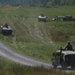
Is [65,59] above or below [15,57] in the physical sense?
above

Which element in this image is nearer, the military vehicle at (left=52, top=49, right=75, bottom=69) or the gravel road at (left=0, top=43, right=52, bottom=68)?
the military vehicle at (left=52, top=49, right=75, bottom=69)

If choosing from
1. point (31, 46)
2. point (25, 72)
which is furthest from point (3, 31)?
point (25, 72)

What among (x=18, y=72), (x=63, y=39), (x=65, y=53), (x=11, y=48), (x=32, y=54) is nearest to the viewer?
(x=18, y=72)

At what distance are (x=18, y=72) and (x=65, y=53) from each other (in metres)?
8.31

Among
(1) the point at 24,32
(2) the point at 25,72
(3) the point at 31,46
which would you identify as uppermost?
(2) the point at 25,72

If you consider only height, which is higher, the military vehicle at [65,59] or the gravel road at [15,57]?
the military vehicle at [65,59]

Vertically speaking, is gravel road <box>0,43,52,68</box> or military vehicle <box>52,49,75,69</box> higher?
military vehicle <box>52,49,75,69</box>

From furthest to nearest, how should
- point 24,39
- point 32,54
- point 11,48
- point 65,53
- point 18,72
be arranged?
point 24,39
point 11,48
point 32,54
point 65,53
point 18,72

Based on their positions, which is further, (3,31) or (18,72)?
(3,31)

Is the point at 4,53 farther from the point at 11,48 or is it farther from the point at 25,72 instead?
the point at 25,72

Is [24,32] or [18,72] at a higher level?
[18,72]

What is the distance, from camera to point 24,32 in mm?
80125

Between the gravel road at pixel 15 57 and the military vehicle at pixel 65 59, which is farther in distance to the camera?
the gravel road at pixel 15 57

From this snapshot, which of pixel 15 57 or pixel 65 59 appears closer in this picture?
pixel 65 59
